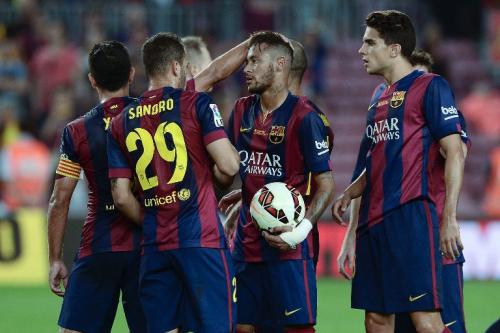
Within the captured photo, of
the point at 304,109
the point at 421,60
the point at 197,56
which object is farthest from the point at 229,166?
the point at 197,56

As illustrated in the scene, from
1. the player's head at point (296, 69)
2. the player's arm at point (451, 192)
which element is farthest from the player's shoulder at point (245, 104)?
the player's arm at point (451, 192)

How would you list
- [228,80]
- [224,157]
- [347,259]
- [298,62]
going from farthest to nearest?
[228,80]
[298,62]
[347,259]
[224,157]

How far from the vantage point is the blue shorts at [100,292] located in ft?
23.8

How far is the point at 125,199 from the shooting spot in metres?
6.88

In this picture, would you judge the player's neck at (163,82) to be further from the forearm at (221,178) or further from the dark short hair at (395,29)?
the dark short hair at (395,29)

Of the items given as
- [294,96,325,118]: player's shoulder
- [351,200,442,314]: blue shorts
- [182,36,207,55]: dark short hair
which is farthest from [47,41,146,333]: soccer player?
[351,200,442,314]: blue shorts

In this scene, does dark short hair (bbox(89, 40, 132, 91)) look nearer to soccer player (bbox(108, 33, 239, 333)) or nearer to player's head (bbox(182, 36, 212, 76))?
soccer player (bbox(108, 33, 239, 333))

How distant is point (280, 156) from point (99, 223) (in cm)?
120

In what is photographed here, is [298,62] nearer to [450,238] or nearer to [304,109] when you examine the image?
[304,109]

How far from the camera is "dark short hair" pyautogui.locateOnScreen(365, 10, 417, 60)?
23.9 ft

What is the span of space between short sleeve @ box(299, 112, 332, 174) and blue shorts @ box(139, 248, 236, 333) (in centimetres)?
84

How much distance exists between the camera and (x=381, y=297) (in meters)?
7.19

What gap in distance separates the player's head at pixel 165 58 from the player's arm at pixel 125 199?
2.10ft

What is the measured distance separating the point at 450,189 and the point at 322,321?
4.95 meters
